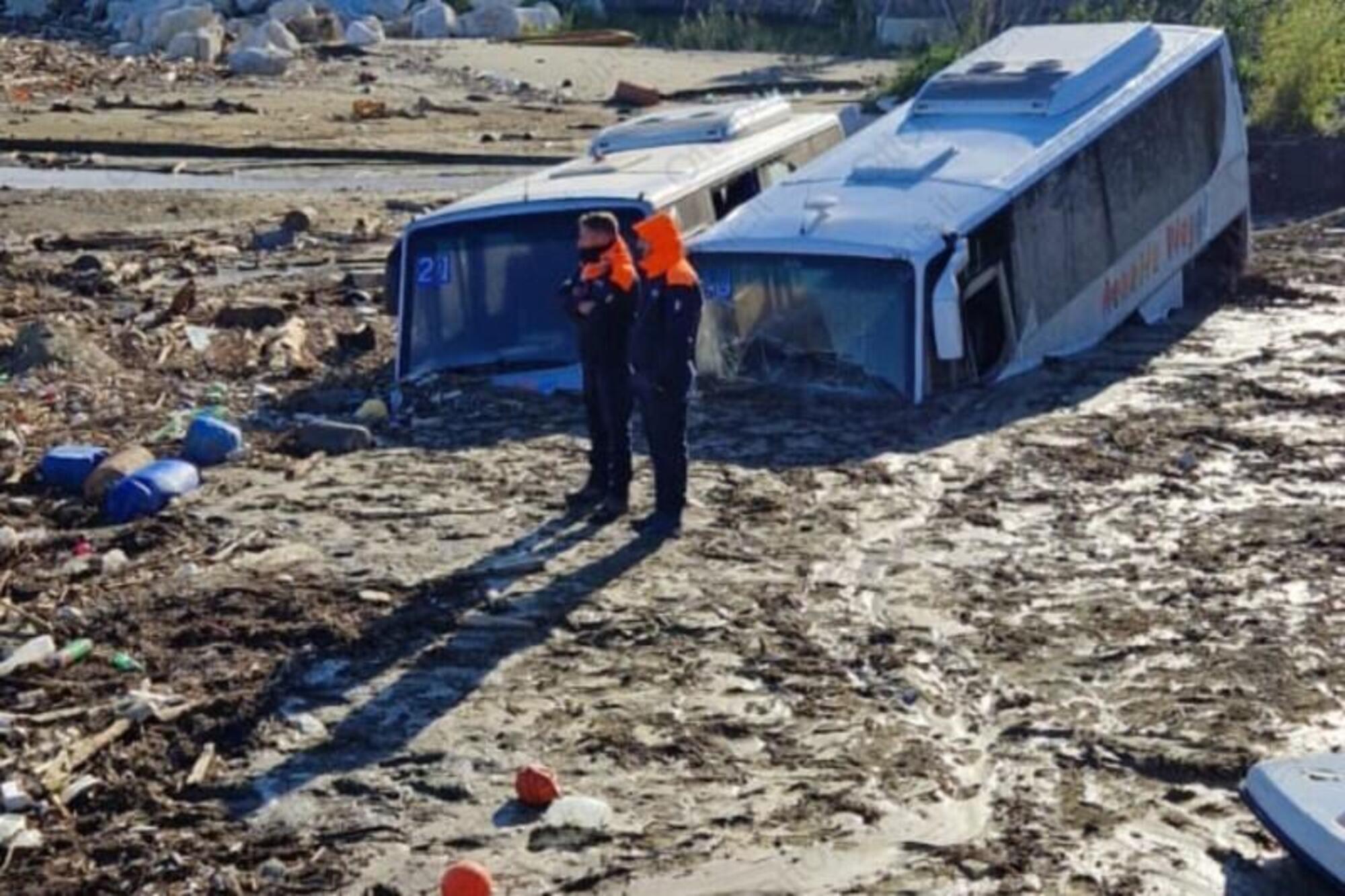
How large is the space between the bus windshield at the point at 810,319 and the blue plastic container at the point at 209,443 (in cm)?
301

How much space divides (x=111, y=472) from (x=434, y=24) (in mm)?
38550

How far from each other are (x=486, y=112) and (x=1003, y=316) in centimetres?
2304

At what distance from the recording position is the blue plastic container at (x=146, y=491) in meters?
13.2

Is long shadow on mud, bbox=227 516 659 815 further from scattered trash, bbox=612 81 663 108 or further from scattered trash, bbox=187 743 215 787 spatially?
scattered trash, bbox=612 81 663 108

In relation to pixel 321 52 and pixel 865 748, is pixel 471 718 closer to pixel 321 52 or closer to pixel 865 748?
pixel 865 748

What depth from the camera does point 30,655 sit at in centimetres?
1066

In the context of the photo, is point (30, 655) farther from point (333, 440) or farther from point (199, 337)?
point (199, 337)

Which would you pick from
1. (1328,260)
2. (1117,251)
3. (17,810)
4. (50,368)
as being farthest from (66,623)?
(1328,260)

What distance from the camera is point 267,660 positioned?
1055cm

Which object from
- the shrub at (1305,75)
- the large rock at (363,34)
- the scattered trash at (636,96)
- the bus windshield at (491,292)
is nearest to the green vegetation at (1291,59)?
the shrub at (1305,75)

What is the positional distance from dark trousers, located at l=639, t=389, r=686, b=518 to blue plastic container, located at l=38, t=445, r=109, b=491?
139 inches

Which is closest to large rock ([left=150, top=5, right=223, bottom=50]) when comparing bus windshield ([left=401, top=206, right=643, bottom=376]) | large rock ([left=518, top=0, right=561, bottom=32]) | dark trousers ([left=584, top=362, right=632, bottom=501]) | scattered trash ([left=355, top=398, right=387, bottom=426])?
large rock ([left=518, top=0, right=561, bottom=32])

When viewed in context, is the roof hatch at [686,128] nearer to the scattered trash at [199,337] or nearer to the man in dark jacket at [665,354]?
the scattered trash at [199,337]

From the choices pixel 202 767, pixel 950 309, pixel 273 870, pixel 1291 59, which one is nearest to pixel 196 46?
pixel 1291 59
